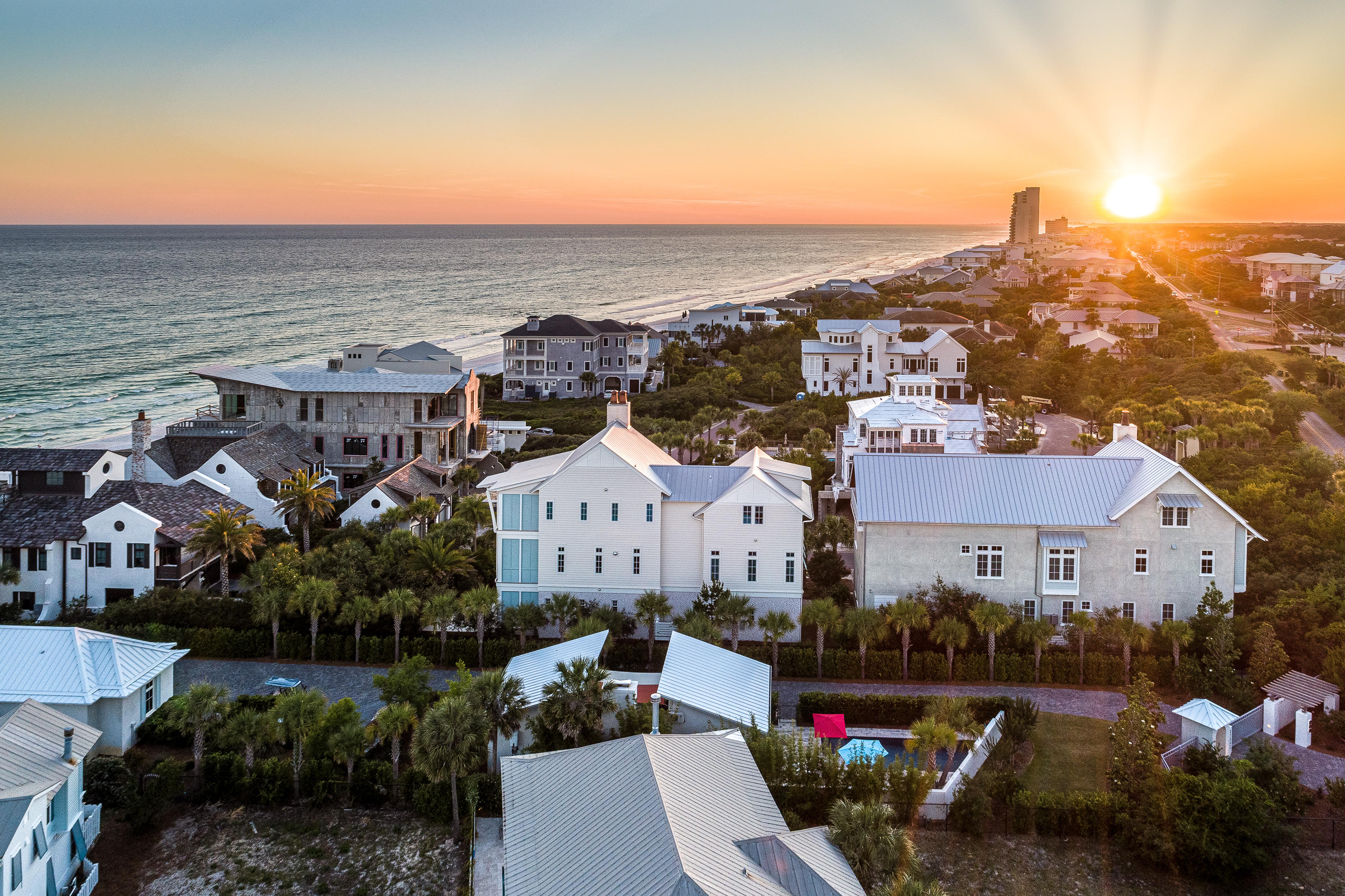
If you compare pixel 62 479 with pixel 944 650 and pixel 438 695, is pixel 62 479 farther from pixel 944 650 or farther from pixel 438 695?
pixel 944 650

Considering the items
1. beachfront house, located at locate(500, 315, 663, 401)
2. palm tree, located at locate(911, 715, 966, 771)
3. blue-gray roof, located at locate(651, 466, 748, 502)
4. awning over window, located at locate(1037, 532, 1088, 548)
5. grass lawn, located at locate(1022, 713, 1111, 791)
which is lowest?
grass lawn, located at locate(1022, 713, 1111, 791)

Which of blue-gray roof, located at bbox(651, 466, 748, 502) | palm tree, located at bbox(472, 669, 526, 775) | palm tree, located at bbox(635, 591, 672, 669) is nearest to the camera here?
palm tree, located at bbox(472, 669, 526, 775)

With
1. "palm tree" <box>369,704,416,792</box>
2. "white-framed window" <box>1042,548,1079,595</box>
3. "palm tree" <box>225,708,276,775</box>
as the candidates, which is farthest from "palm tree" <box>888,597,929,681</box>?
"palm tree" <box>225,708,276,775</box>

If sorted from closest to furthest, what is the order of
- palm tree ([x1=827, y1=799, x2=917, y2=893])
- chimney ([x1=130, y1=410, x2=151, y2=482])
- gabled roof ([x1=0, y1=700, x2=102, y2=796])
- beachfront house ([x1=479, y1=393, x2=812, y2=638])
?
1. palm tree ([x1=827, y1=799, x2=917, y2=893])
2. gabled roof ([x1=0, y1=700, x2=102, y2=796])
3. beachfront house ([x1=479, y1=393, x2=812, y2=638])
4. chimney ([x1=130, y1=410, x2=151, y2=482])

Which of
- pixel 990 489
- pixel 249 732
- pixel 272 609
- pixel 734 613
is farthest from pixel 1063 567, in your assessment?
pixel 272 609

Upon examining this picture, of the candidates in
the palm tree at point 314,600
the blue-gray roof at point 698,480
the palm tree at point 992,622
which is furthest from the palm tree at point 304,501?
the palm tree at point 992,622

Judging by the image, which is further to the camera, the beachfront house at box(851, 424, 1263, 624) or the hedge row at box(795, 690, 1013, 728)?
the beachfront house at box(851, 424, 1263, 624)

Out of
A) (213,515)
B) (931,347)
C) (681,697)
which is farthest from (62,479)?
(931,347)

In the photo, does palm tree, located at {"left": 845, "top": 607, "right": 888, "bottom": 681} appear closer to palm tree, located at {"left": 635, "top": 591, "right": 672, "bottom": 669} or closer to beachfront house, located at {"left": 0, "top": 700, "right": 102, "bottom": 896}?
palm tree, located at {"left": 635, "top": 591, "right": 672, "bottom": 669}
